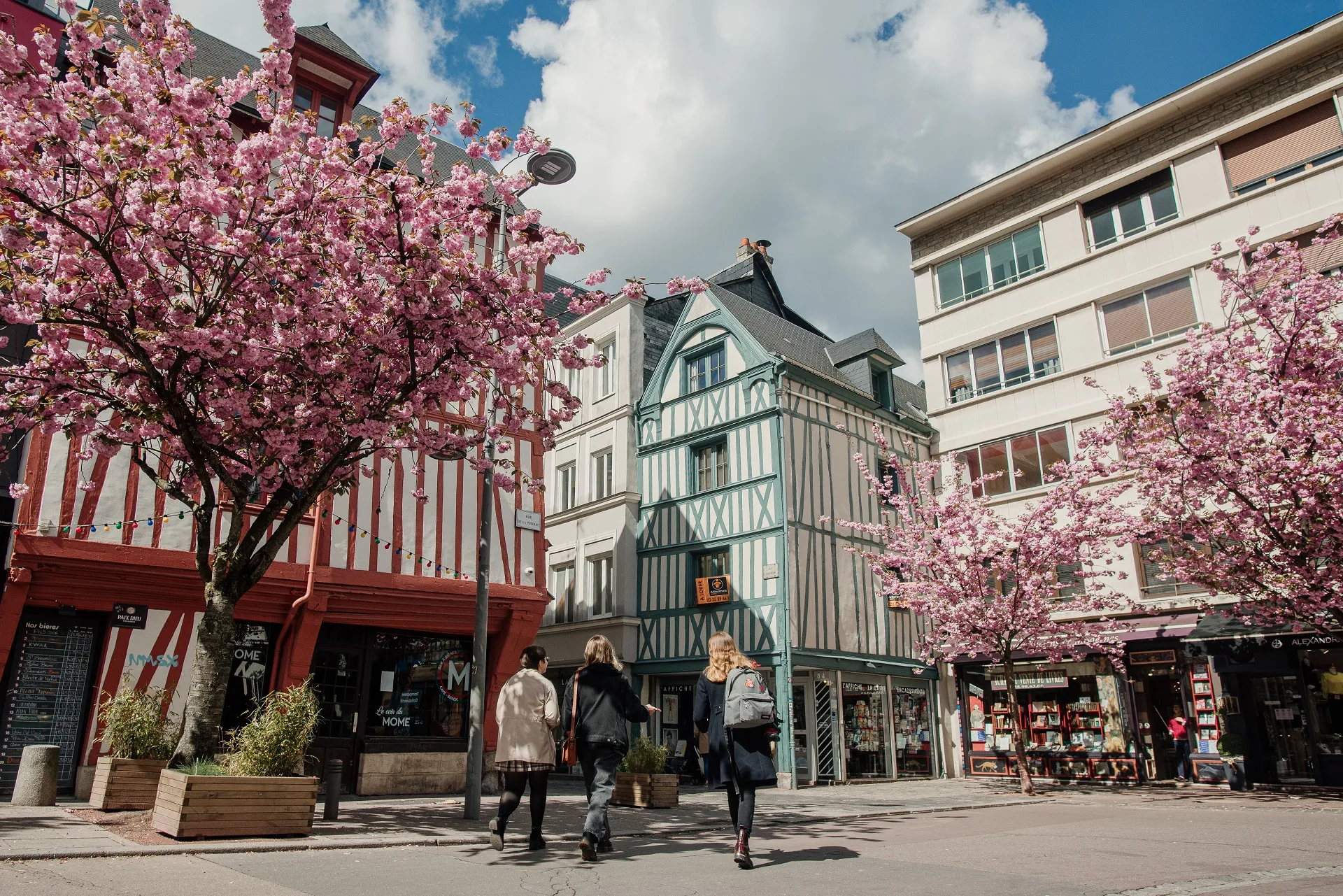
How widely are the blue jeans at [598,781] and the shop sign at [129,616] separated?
8219 millimetres

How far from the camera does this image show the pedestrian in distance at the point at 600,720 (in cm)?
686

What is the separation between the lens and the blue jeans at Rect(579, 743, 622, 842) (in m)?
6.74

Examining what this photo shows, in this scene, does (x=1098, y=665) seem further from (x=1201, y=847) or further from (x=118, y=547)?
(x=118, y=547)

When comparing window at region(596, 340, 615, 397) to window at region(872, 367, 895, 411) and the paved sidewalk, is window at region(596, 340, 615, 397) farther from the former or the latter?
the paved sidewalk

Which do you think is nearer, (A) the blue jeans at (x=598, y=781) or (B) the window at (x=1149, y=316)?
(A) the blue jeans at (x=598, y=781)

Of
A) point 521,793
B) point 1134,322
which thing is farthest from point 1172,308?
point 521,793

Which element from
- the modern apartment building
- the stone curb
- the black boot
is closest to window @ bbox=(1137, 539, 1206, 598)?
the modern apartment building

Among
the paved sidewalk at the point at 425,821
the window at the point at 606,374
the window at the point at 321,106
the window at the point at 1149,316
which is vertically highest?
the window at the point at 321,106

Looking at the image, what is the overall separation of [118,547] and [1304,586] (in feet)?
53.0

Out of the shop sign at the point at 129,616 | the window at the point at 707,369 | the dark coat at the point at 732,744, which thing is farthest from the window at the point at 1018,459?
the shop sign at the point at 129,616

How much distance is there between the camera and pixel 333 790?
9.27 m

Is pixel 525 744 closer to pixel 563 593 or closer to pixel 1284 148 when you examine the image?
pixel 563 593

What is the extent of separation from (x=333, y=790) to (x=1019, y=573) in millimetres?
11473

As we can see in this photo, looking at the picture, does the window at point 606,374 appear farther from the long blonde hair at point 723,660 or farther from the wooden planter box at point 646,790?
the long blonde hair at point 723,660
